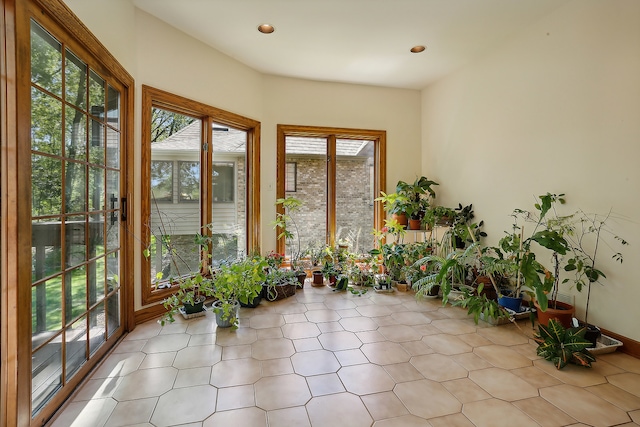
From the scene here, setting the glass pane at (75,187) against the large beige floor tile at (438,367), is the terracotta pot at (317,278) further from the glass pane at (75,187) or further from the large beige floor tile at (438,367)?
the glass pane at (75,187)

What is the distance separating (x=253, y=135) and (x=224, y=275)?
6.64 ft

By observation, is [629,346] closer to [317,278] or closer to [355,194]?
[317,278]

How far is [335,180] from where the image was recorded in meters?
4.19

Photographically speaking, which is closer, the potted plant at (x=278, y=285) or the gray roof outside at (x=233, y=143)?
the gray roof outside at (x=233, y=143)

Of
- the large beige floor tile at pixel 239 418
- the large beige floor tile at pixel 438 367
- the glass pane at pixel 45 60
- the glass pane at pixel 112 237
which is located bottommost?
the large beige floor tile at pixel 239 418

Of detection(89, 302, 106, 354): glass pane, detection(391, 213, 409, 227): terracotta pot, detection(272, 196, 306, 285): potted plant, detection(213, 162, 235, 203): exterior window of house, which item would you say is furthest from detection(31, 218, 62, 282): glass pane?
detection(391, 213, 409, 227): terracotta pot

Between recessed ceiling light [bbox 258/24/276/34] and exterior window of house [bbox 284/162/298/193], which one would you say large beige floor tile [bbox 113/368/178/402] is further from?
recessed ceiling light [bbox 258/24/276/34]

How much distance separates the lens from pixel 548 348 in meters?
1.99

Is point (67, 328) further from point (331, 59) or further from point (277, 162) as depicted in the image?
point (331, 59)

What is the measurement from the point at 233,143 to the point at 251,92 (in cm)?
67

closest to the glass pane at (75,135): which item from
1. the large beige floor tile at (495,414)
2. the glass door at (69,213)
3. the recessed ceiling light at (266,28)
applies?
the glass door at (69,213)

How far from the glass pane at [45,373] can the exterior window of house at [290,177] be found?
2871 millimetres

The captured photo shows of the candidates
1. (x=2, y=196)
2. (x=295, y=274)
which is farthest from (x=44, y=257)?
(x=295, y=274)

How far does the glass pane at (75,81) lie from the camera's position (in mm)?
1677
